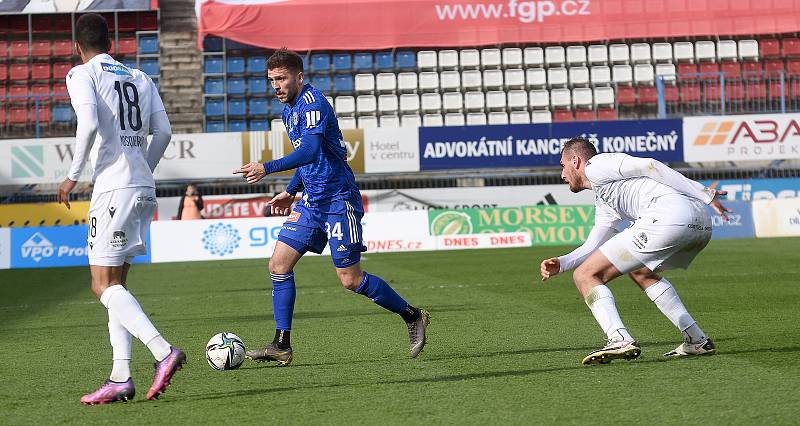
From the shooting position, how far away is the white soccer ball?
23.6ft

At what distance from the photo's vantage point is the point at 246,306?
1288 cm

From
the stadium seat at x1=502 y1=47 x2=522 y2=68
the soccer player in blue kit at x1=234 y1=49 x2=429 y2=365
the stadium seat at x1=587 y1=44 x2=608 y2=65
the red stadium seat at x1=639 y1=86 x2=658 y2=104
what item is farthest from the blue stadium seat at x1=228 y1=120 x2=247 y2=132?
the soccer player in blue kit at x1=234 y1=49 x2=429 y2=365

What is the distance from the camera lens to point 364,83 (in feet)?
104

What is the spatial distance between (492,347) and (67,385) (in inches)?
116

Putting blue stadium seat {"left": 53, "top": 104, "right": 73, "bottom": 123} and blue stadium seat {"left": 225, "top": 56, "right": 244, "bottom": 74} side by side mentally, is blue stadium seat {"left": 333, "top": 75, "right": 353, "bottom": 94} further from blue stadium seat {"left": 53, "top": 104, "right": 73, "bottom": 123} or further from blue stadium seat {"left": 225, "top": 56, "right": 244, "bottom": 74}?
blue stadium seat {"left": 53, "top": 104, "right": 73, "bottom": 123}

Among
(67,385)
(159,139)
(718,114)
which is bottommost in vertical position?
(67,385)

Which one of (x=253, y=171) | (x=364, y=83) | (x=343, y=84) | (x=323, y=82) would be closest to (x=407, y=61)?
(x=364, y=83)

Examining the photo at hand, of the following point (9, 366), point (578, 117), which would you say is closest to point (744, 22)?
point (578, 117)

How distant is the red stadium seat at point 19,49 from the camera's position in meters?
32.3

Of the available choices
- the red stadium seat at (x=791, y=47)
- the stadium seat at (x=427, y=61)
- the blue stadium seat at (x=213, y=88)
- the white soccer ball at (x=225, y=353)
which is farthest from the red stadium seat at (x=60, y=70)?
the white soccer ball at (x=225, y=353)

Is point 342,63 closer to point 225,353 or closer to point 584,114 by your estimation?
point 584,114

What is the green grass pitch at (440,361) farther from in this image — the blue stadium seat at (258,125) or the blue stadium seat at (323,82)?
the blue stadium seat at (323,82)

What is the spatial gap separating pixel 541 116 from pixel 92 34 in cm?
2555

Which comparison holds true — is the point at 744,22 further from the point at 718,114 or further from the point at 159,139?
the point at 159,139
